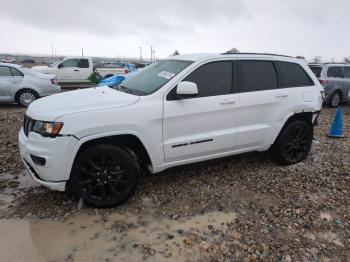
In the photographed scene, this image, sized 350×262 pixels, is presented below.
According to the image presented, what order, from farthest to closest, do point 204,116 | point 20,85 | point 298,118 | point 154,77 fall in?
point 20,85, point 298,118, point 154,77, point 204,116

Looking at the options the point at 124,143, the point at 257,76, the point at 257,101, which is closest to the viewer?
the point at 124,143

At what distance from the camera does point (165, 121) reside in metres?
3.59

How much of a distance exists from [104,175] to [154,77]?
1.50 m

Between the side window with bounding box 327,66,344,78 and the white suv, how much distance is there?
7136 mm

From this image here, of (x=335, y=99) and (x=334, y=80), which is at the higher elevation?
(x=334, y=80)

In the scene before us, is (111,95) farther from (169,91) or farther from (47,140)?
(47,140)

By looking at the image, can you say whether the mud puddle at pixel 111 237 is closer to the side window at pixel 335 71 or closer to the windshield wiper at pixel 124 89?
the windshield wiper at pixel 124 89

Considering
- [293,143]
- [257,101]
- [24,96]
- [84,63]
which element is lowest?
[293,143]

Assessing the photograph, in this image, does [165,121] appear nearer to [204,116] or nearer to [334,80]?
[204,116]

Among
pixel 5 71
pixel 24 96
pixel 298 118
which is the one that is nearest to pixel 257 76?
pixel 298 118

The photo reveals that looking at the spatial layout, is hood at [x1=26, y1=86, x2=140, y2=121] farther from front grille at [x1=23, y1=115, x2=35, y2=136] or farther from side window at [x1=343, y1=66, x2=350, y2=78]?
side window at [x1=343, y1=66, x2=350, y2=78]

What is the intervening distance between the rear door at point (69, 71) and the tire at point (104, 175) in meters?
13.4

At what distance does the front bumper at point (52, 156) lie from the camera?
10.3ft

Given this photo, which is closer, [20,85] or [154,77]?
[154,77]
